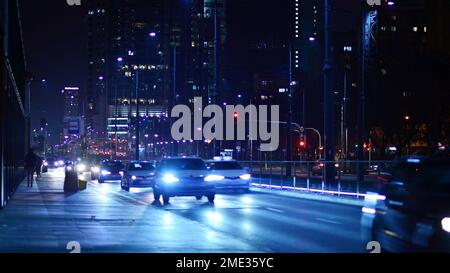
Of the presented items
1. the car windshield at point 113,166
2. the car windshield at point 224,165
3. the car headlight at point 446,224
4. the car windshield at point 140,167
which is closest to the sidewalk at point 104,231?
the car headlight at point 446,224

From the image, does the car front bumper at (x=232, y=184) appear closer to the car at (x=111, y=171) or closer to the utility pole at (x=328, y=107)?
the utility pole at (x=328, y=107)

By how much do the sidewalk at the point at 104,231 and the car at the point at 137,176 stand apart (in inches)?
533

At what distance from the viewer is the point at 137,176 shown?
138ft

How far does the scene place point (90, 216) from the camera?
2339 cm

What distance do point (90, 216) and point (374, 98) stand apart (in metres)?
49.0

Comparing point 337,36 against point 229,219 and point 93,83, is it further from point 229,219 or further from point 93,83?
point 229,219

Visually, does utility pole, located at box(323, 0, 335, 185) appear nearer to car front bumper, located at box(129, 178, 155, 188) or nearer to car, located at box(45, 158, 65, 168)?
car front bumper, located at box(129, 178, 155, 188)

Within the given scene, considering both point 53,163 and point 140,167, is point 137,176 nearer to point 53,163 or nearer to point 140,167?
point 140,167

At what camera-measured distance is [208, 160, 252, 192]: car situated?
38.8 m

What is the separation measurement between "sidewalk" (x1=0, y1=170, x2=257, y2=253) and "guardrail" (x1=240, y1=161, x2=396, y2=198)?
27.5 feet

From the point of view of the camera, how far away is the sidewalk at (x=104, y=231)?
1506 cm

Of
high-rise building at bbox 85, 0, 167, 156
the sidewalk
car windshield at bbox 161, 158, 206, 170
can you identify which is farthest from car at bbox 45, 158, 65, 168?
the sidewalk

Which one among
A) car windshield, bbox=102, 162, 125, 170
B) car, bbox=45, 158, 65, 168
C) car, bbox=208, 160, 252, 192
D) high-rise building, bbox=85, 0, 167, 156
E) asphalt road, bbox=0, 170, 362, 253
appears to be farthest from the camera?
car, bbox=45, 158, 65, 168
